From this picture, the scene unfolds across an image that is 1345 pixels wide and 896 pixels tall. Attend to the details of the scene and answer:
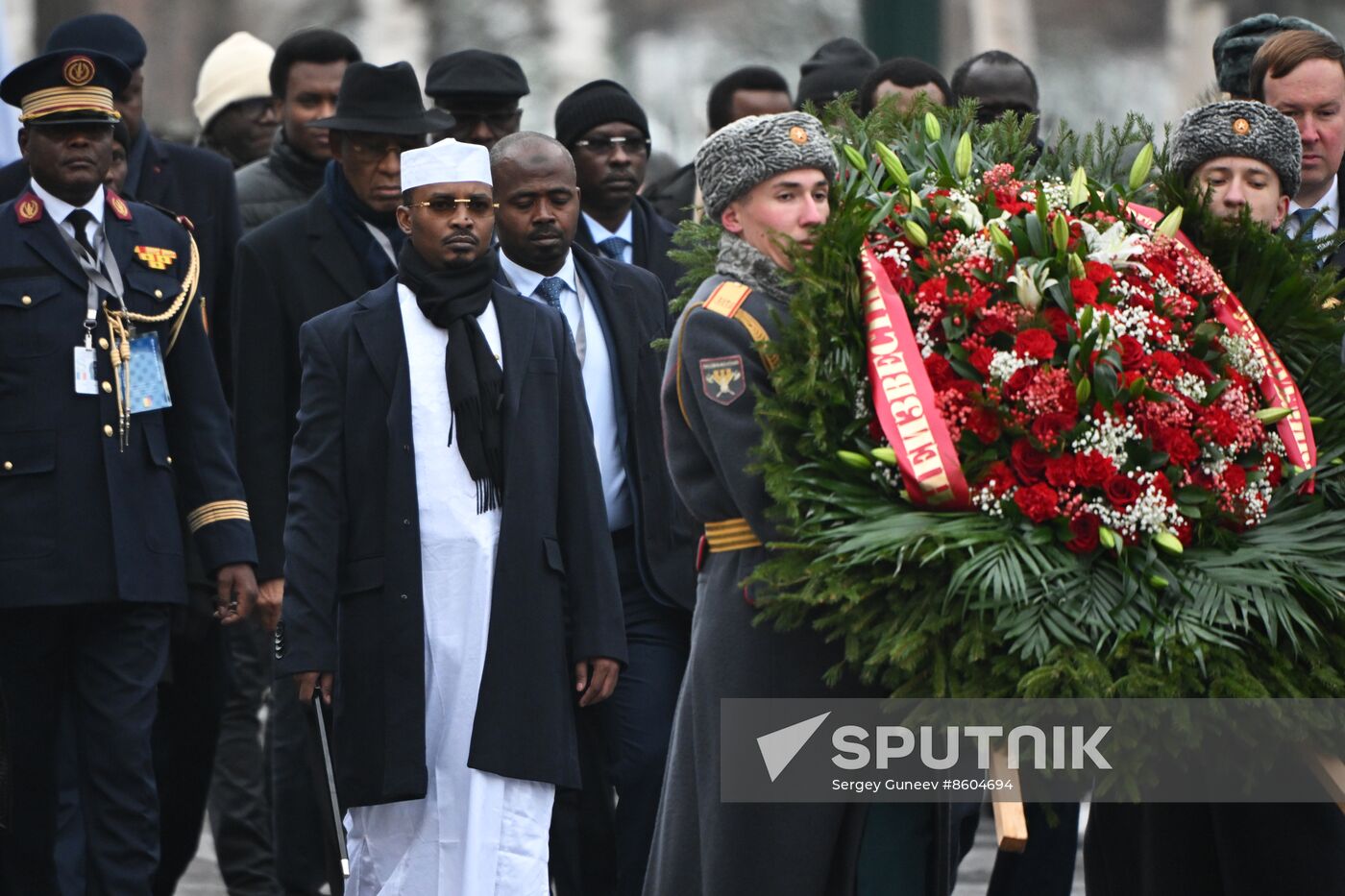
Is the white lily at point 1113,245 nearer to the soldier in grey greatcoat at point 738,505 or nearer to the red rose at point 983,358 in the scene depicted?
the red rose at point 983,358

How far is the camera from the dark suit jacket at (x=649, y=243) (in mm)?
8961

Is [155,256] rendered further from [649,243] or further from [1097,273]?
[1097,273]

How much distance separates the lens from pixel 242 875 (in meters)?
9.02

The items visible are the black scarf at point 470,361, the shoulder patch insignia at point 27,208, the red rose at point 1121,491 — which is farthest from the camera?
the shoulder patch insignia at point 27,208

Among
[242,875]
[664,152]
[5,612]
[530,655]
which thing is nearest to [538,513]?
[530,655]

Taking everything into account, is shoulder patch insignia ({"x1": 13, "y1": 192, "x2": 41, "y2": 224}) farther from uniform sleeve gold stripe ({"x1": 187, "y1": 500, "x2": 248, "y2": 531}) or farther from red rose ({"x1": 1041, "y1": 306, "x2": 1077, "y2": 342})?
red rose ({"x1": 1041, "y1": 306, "x2": 1077, "y2": 342})

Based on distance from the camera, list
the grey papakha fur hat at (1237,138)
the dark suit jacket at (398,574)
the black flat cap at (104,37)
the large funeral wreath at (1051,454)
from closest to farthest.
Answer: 1. the large funeral wreath at (1051,454)
2. the grey papakha fur hat at (1237,138)
3. the dark suit jacket at (398,574)
4. the black flat cap at (104,37)

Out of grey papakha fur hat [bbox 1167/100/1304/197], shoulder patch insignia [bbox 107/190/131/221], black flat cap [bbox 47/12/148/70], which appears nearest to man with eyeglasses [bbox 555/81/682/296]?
black flat cap [bbox 47/12/148/70]

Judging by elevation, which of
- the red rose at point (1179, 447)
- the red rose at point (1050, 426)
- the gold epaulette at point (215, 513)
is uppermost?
the red rose at point (1050, 426)

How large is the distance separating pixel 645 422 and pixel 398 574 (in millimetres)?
1241

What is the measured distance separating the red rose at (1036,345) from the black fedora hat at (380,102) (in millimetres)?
2847

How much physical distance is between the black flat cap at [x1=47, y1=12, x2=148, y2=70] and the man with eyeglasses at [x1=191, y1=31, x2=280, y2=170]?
5.10ft

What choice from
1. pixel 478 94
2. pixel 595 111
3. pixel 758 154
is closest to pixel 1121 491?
pixel 758 154

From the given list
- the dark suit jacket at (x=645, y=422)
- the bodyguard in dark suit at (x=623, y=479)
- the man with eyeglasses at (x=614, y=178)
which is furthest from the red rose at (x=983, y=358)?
the man with eyeglasses at (x=614, y=178)
